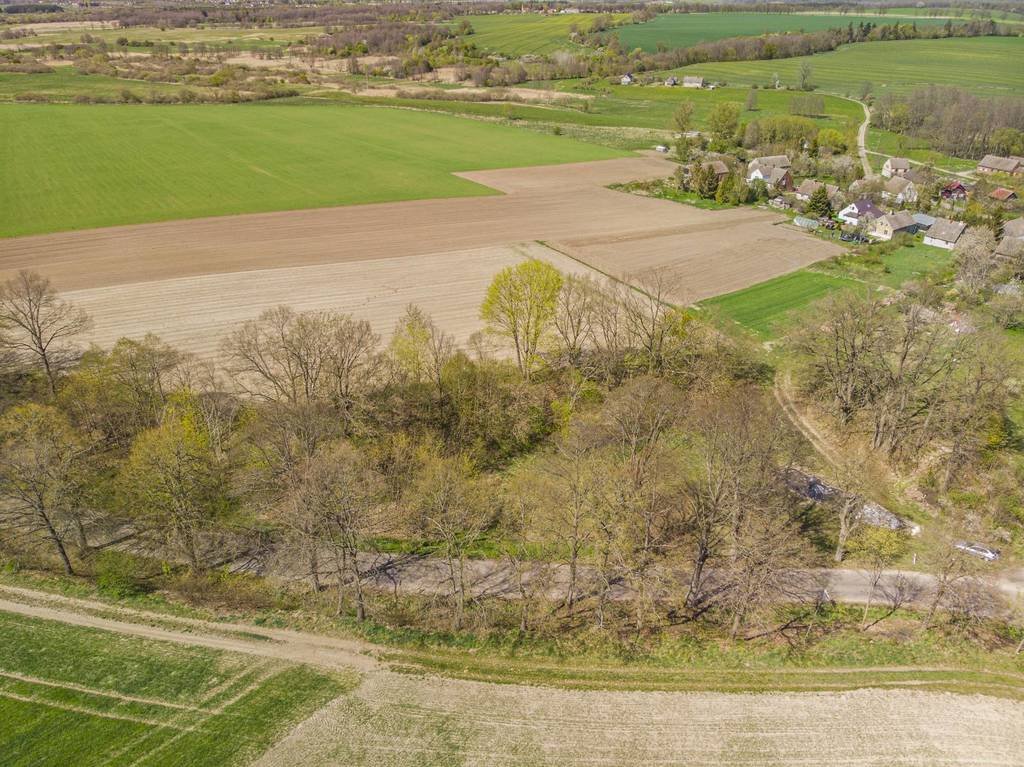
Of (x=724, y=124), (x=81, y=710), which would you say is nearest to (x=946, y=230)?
(x=724, y=124)

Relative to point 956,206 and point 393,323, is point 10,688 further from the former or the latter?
point 956,206

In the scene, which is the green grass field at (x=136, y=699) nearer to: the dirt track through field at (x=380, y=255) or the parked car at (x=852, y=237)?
the dirt track through field at (x=380, y=255)

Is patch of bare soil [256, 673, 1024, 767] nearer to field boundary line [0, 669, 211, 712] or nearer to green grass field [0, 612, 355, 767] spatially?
green grass field [0, 612, 355, 767]


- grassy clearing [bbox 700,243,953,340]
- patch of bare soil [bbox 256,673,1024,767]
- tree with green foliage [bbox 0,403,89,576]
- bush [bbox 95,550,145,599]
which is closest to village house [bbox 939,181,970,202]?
grassy clearing [bbox 700,243,953,340]

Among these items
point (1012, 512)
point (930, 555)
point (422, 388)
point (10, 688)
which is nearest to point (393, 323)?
point (422, 388)

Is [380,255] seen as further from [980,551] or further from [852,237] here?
[852,237]

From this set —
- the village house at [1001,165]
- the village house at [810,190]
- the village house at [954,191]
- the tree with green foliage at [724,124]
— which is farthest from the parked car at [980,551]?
the tree with green foliage at [724,124]
